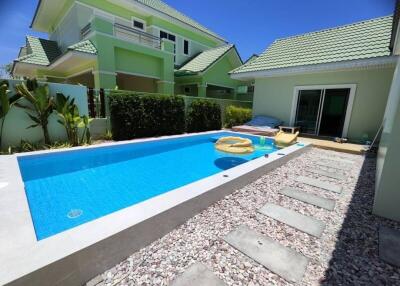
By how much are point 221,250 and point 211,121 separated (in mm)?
11555

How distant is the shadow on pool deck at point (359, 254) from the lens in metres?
2.23

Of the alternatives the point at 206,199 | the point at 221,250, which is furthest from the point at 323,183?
the point at 221,250

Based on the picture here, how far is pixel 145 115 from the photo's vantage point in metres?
10.2

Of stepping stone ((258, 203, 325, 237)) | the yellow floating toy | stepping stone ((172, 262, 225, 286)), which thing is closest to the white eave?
the yellow floating toy

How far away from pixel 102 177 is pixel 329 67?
39.3 ft

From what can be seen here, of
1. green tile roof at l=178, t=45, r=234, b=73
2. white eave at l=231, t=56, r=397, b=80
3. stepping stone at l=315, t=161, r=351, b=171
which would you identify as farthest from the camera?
green tile roof at l=178, t=45, r=234, b=73

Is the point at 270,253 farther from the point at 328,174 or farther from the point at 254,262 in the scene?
the point at 328,174

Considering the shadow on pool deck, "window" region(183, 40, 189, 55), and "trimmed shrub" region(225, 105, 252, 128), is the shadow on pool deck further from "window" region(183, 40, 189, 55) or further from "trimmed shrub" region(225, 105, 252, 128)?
"window" region(183, 40, 189, 55)

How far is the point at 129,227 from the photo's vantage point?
8.03 ft

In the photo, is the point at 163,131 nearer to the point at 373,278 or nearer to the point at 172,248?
the point at 172,248

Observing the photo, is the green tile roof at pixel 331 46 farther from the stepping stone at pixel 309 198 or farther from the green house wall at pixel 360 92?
the stepping stone at pixel 309 198

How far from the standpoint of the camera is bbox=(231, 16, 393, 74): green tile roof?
9.94 meters

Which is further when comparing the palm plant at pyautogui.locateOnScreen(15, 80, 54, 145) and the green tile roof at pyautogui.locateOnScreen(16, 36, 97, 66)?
the green tile roof at pyautogui.locateOnScreen(16, 36, 97, 66)

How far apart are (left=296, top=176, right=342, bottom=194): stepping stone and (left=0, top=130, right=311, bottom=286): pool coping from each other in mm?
2792
